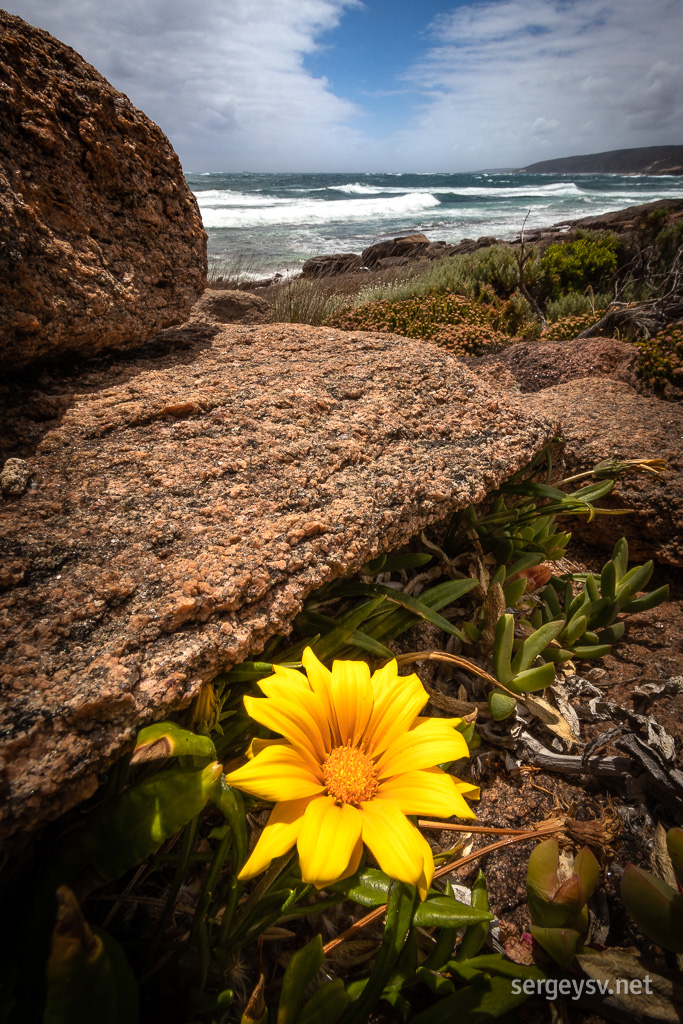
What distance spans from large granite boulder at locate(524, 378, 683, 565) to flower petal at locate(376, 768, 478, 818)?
1517mm

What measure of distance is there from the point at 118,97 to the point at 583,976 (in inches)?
110

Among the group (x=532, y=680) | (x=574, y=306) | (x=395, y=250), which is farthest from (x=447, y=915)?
(x=395, y=250)

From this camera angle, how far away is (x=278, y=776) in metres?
0.80

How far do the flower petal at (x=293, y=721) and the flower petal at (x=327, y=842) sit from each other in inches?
4.4

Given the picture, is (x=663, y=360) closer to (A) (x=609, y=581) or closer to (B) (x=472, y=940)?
(A) (x=609, y=581)

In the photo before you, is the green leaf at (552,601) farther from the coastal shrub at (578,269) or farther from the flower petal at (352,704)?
the coastal shrub at (578,269)

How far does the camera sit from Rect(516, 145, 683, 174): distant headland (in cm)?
7806

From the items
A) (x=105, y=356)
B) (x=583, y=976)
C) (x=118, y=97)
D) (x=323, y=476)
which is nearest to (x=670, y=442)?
(x=323, y=476)

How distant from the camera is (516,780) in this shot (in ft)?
4.58

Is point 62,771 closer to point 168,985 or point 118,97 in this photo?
point 168,985

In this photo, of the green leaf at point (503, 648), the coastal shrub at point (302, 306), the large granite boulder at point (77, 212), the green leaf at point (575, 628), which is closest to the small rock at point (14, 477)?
the large granite boulder at point (77, 212)

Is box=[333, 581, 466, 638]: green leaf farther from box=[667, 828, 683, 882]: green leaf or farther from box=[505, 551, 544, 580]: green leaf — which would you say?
box=[667, 828, 683, 882]: green leaf

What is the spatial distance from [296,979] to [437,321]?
20.6 ft

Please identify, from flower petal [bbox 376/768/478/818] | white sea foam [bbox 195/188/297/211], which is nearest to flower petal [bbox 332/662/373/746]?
flower petal [bbox 376/768/478/818]
